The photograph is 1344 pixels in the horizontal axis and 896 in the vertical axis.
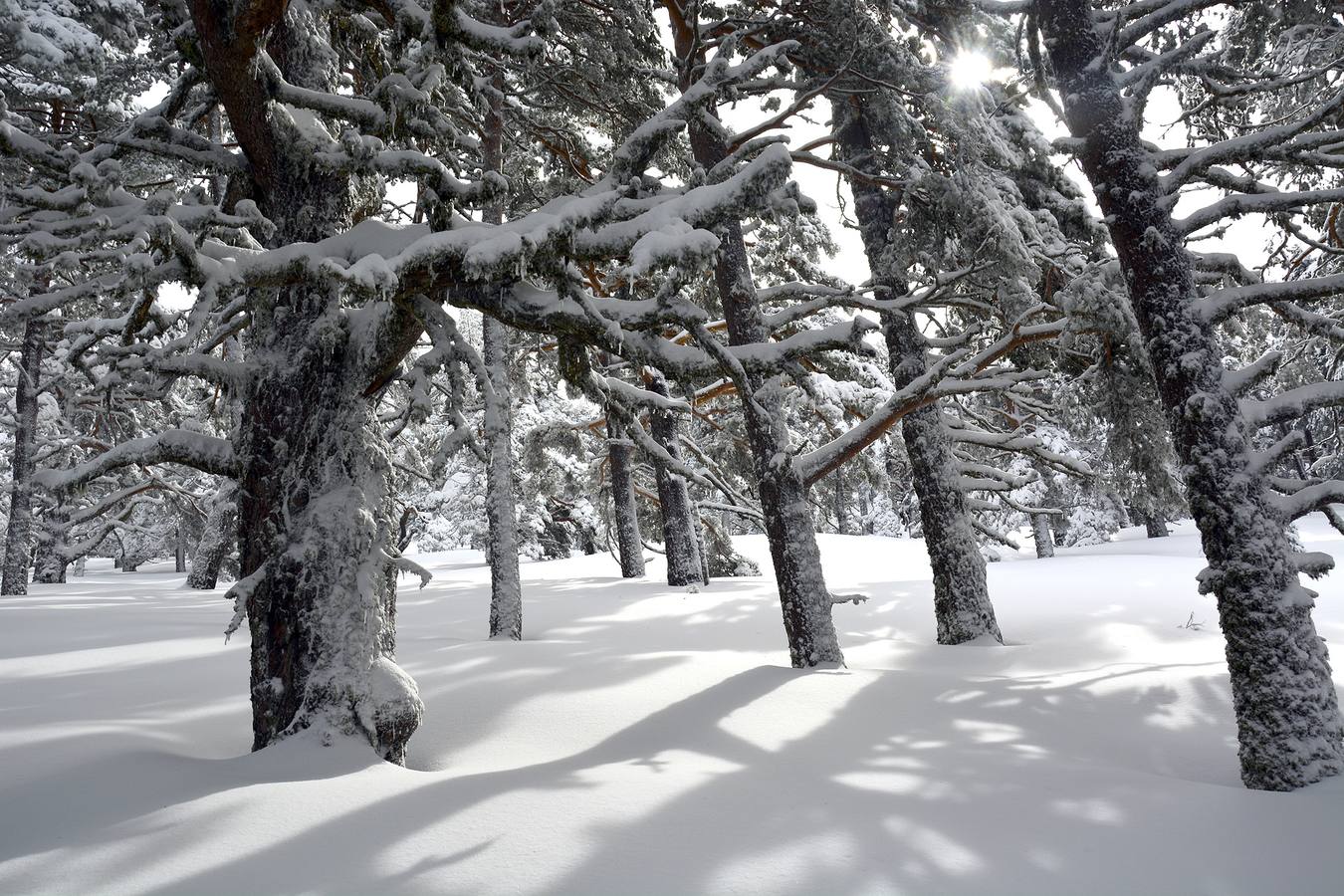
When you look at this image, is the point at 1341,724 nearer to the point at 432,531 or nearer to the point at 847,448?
the point at 847,448

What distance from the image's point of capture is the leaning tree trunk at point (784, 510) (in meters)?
6.82

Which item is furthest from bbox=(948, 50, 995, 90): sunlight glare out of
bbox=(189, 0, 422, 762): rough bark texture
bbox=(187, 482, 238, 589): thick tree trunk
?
bbox=(187, 482, 238, 589): thick tree trunk

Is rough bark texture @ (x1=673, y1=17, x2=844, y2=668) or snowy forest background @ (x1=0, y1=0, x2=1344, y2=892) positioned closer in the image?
snowy forest background @ (x1=0, y1=0, x2=1344, y2=892)

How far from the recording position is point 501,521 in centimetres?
1009

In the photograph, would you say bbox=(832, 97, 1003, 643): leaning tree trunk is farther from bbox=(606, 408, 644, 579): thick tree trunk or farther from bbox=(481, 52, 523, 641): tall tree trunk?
bbox=(606, 408, 644, 579): thick tree trunk

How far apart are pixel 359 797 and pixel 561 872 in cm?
122


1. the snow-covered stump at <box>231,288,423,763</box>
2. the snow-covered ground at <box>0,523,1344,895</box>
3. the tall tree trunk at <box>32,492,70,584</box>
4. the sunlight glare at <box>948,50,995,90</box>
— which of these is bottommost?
the snow-covered ground at <box>0,523,1344,895</box>

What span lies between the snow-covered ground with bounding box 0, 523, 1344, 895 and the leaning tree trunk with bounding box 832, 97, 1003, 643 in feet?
2.26

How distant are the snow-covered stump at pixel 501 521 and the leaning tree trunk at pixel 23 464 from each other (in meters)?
11.1

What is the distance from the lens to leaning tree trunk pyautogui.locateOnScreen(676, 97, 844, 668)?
682cm

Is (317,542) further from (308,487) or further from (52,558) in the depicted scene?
(52,558)

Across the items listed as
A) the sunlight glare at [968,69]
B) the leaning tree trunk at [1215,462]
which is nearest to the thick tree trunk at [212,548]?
the sunlight glare at [968,69]

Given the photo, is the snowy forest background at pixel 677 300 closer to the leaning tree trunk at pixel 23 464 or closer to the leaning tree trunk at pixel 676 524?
the leaning tree trunk at pixel 676 524

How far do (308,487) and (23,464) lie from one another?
16.7m
